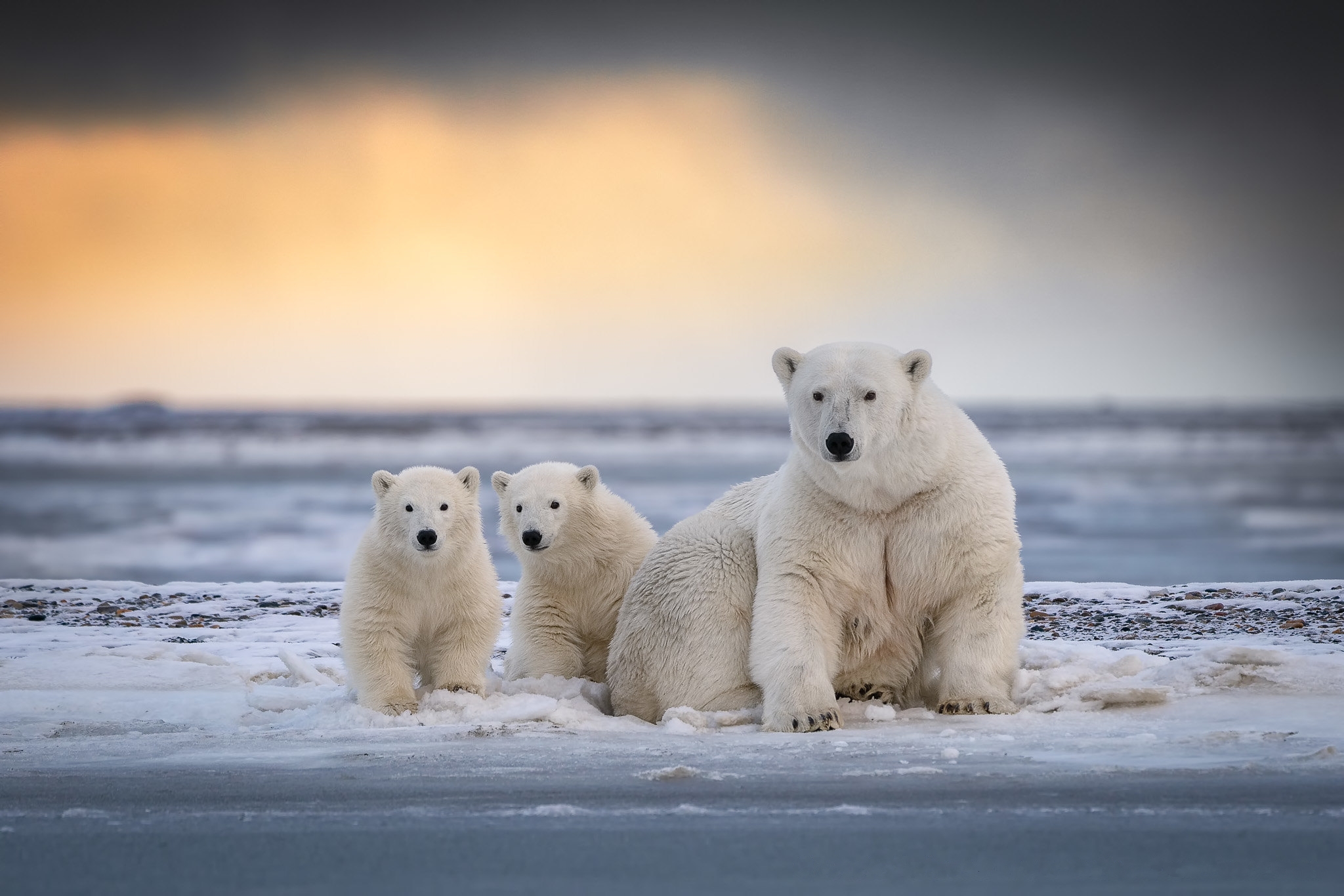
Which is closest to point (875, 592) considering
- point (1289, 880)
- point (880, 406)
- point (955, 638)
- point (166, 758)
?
point (955, 638)

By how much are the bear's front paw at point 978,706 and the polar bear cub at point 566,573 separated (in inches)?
77.5

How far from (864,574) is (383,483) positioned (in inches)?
94.1

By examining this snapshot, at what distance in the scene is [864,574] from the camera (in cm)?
532

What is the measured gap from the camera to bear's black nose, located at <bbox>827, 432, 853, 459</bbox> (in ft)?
16.2

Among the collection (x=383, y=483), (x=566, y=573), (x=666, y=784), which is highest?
(x=383, y=483)

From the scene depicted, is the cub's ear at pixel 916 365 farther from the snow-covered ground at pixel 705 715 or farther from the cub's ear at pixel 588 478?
the cub's ear at pixel 588 478

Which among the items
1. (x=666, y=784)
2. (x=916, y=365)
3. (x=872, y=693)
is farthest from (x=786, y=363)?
(x=666, y=784)

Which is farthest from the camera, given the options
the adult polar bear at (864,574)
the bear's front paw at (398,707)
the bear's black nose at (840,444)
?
the bear's front paw at (398,707)

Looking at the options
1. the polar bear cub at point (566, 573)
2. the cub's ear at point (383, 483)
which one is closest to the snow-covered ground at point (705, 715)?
the polar bear cub at point (566, 573)

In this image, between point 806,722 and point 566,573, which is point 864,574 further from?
point 566,573

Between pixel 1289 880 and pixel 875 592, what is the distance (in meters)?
2.43

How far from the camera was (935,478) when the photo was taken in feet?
17.3

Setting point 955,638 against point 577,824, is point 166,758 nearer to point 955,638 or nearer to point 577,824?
point 577,824

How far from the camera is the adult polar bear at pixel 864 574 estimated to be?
16.9 ft
